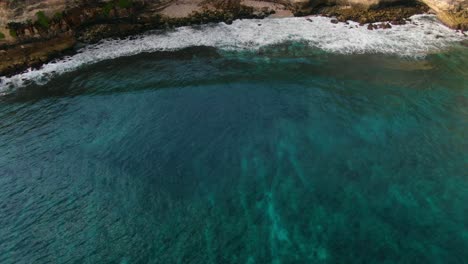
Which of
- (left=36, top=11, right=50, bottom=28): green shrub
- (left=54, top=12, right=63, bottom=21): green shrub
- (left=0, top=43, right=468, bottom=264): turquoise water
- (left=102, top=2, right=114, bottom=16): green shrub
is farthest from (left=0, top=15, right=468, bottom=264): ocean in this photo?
(left=54, top=12, right=63, bottom=21): green shrub

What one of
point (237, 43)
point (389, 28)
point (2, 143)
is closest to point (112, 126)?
point (2, 143)

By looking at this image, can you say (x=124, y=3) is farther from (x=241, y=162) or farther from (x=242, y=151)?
(x=241, y=162)

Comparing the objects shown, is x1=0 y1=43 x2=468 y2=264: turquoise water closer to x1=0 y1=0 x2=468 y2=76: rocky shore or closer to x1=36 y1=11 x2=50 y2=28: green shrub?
x1=0 y1=0 x2=468 y2=76: rocky shore

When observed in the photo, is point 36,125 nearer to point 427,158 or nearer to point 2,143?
point 2,143

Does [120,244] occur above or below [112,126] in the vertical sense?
below


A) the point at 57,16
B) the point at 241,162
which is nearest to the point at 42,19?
the point at 57,16

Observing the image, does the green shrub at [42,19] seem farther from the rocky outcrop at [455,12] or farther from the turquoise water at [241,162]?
the rocky outcrop at [455,12]
